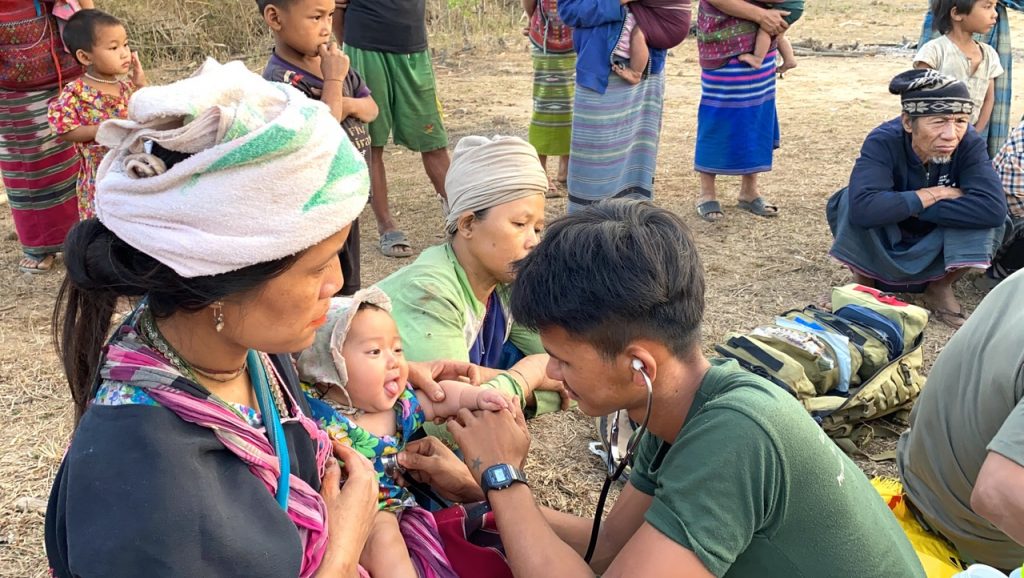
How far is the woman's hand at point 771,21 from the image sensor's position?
18.3ft

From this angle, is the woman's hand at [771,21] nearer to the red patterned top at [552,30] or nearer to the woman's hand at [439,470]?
the red patterned top at [552,30]

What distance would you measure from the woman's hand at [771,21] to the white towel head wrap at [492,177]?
3101 mm

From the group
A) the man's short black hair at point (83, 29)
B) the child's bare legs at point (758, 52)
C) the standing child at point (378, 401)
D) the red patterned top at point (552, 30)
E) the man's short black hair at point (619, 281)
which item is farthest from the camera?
the red patterned top at point (552, 30)

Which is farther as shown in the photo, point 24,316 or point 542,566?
point 24,316

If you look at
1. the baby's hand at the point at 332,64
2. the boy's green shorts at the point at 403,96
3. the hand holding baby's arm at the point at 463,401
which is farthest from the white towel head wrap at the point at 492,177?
the boy's green shorts at the point at 403,96

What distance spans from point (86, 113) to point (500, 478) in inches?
136

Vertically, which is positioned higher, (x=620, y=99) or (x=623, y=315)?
(x=623, y=315)

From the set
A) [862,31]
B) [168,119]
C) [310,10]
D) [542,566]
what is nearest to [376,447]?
[542,566]

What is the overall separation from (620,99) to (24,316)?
366 centimetres

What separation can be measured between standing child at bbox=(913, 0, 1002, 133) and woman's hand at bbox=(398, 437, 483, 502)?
447cm

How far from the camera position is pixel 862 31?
13172mm

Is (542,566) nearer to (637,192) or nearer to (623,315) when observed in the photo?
(623,315)

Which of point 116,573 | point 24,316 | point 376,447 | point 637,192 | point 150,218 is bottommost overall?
point 24,316

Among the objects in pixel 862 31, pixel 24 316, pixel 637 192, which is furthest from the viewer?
pixel 862 31
